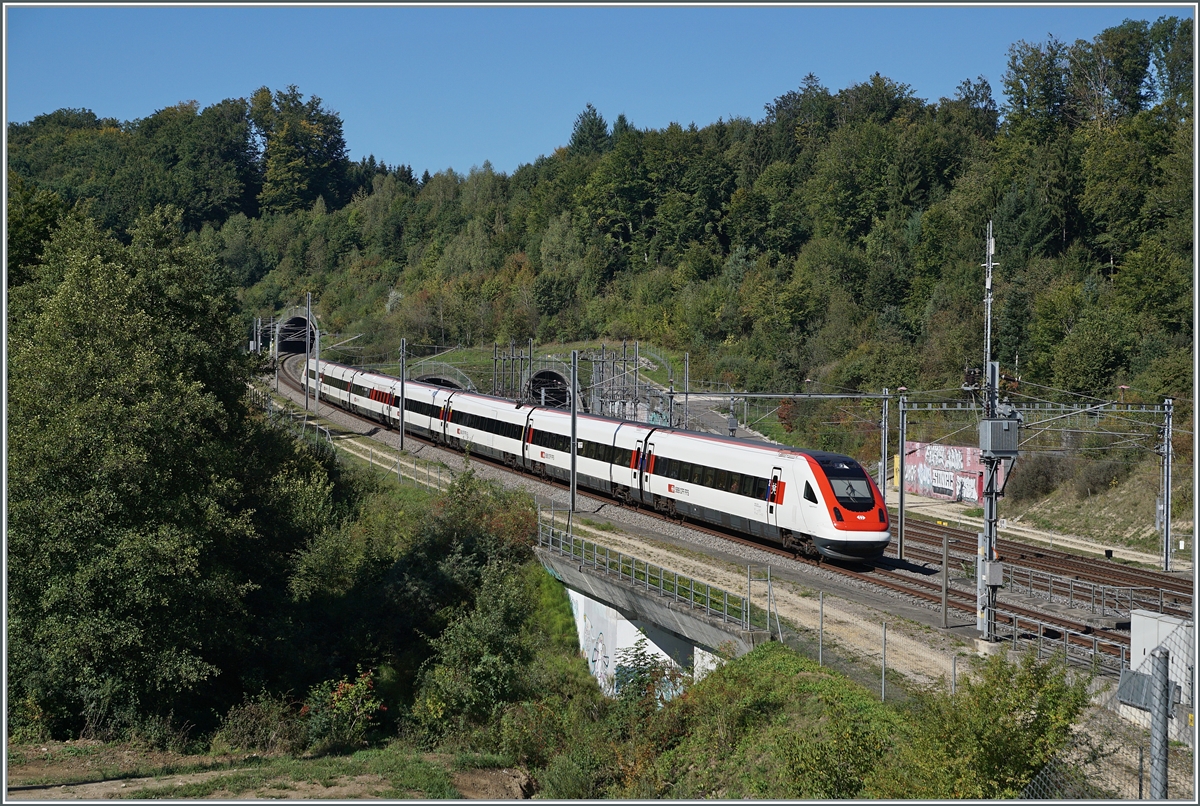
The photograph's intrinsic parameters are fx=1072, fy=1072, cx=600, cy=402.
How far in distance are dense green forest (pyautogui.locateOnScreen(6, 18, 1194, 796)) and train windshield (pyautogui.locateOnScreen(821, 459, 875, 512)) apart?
7795 millimetres

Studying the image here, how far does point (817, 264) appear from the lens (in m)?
80.7

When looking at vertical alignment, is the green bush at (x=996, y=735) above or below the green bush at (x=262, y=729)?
above

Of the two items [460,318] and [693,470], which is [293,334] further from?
[693,470]

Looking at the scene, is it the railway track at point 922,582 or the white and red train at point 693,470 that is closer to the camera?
the railway track at point 922,582

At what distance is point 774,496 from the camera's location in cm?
2814

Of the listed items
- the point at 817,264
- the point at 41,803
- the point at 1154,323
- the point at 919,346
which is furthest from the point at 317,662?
the point at 817,264

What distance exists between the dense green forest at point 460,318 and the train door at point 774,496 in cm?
681

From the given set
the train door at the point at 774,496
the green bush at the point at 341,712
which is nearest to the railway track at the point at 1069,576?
the train door at the point at 774,496

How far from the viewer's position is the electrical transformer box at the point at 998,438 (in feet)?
61.8

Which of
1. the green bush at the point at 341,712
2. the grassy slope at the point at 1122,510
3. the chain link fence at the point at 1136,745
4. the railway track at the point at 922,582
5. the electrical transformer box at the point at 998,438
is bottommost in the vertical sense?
the green bush at the point at 341,712

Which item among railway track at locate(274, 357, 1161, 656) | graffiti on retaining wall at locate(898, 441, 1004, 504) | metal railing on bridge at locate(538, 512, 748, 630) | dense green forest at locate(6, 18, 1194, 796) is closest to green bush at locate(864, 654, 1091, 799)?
dense green forest at locate(6, 18, 1194, 796)

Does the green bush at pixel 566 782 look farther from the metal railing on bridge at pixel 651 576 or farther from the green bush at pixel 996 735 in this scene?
the green bush at pixel 996 735

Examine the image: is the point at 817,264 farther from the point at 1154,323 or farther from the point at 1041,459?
the point at 1041,459

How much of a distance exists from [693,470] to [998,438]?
550 inches
